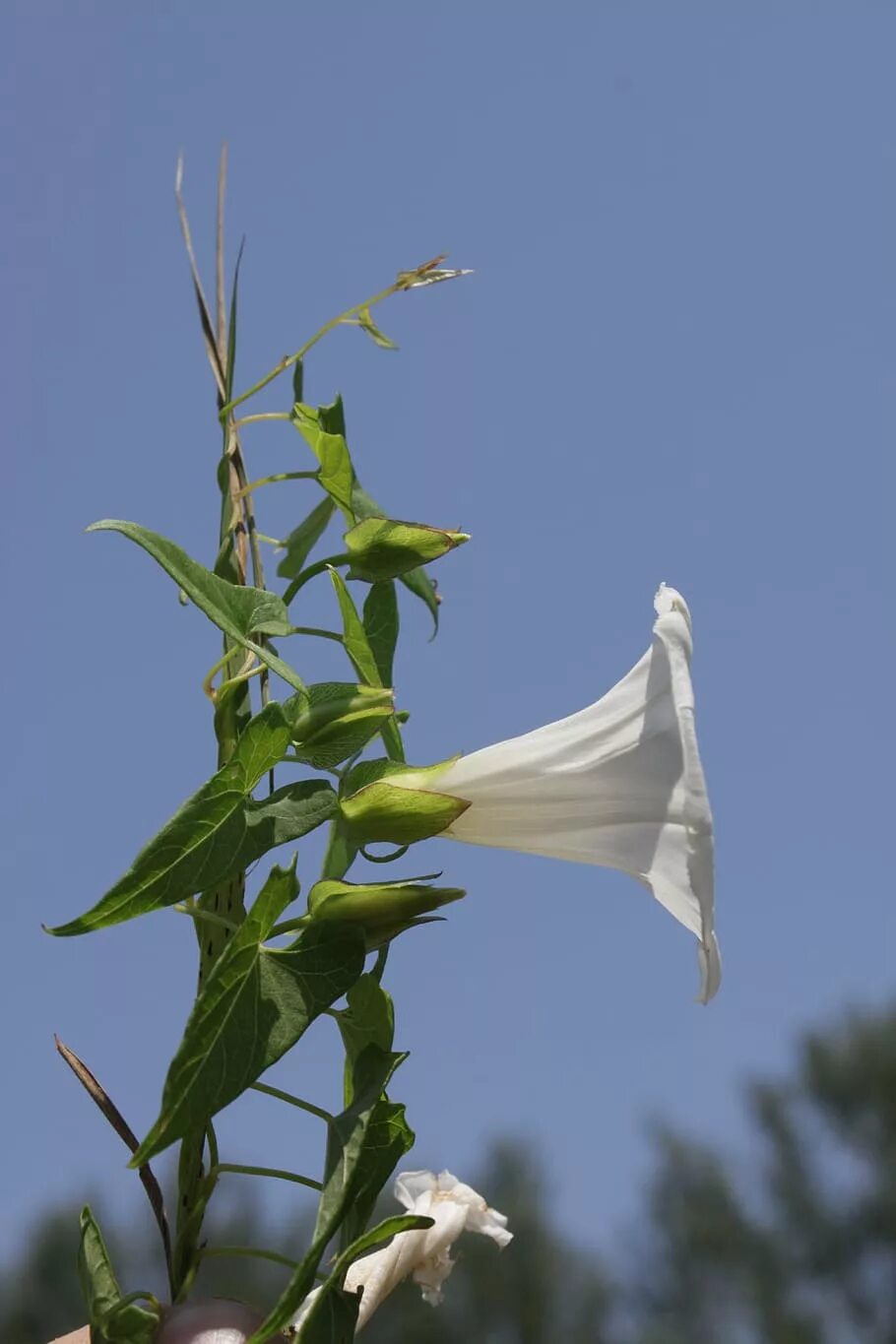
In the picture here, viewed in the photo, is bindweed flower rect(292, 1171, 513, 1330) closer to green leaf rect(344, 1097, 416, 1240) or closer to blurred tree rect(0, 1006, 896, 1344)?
green leaf rect(344, 1097, 416, 1240)

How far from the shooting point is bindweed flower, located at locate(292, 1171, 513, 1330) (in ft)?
2.58

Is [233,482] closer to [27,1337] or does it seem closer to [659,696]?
[659,696]

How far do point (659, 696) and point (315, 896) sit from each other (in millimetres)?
195

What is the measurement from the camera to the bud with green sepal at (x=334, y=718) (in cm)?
67

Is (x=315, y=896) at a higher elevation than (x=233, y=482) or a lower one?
lower

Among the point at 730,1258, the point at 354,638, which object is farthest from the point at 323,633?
the point at 730,1258

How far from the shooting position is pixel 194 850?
0.63 metres

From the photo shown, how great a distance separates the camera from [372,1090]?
0.66m

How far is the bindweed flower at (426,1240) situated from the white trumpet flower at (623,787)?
8.6 inches

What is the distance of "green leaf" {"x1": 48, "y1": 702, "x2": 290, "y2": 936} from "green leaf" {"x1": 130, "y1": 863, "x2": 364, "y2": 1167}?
3 cm

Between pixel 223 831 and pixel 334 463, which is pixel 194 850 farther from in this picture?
pixel 334 463

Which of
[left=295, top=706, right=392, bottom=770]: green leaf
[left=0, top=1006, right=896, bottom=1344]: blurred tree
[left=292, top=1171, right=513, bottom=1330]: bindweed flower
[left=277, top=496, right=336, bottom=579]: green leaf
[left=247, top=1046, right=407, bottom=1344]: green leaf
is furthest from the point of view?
[left=0, top=1006, right=896, bottom=1344]: blurred tree

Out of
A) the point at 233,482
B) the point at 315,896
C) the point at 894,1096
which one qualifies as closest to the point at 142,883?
the point at 315,896

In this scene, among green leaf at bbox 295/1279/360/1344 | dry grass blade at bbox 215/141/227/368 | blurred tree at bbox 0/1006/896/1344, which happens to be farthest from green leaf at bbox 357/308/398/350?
blurred tree at bbox 0/1006/896/1344
